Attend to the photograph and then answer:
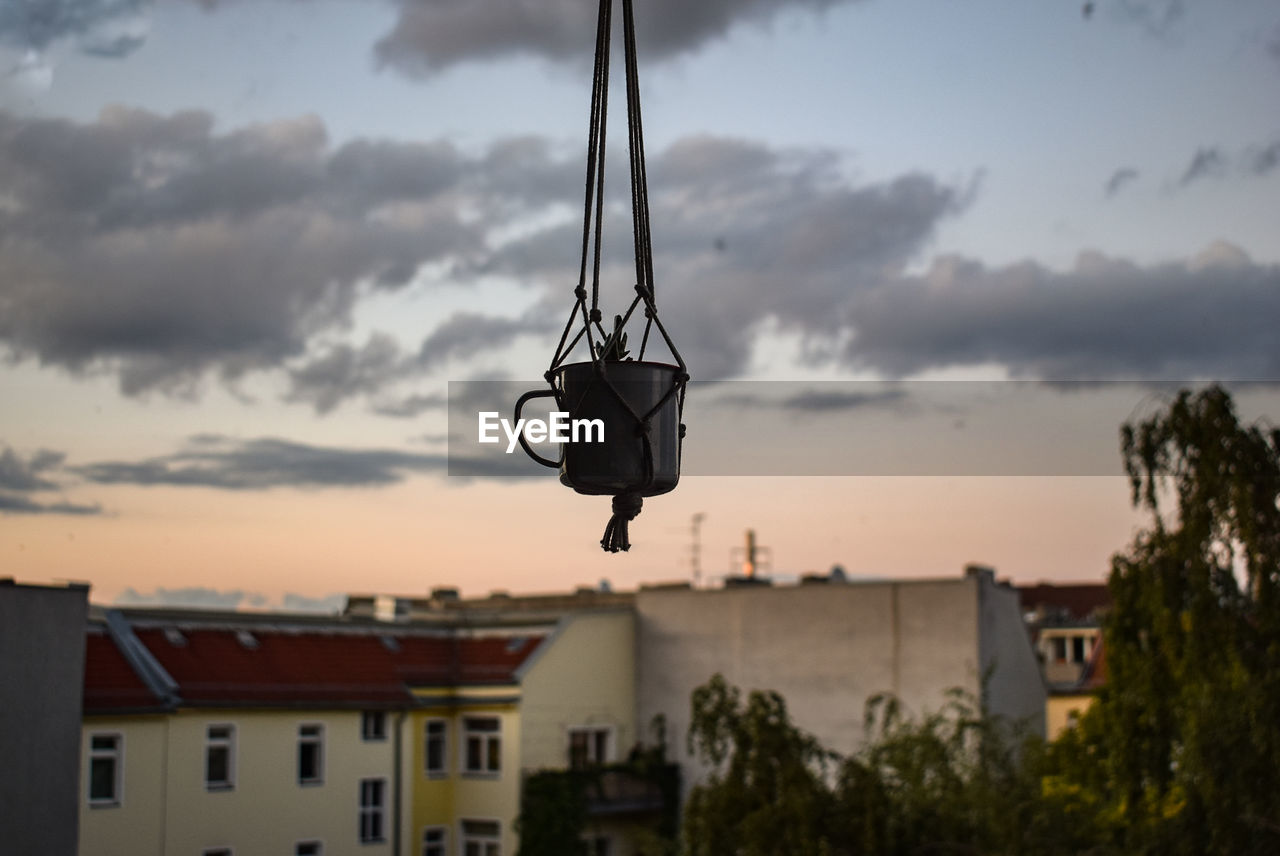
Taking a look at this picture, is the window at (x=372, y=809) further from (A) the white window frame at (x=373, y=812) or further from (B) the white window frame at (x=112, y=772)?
(B) the white window frame at (x=112, y=772)

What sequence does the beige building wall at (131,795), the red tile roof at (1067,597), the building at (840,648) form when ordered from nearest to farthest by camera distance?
1. the beige building wall at (131,795)
2. the building at (840,648)
3. the red tile roof at (1067,597)

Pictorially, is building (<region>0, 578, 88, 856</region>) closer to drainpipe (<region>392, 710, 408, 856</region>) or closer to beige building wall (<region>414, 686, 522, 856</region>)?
drainpipe (<region>392, 710, 408, 856</region>)

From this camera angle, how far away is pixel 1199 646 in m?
15.8

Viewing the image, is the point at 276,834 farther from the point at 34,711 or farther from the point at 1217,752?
the point at 1217,752

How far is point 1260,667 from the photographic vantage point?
15367 mm

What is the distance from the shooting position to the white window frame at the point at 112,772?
963 inches

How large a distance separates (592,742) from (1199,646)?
63.8 ft

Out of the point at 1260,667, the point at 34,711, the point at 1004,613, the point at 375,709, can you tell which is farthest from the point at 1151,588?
the point at 375,709

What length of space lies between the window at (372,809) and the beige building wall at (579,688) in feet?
9.82

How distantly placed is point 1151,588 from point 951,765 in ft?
29.3

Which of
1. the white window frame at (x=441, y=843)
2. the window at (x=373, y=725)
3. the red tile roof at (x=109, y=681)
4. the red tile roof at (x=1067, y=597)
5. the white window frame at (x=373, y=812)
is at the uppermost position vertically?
the red tile roof at (x=1067, y=597)

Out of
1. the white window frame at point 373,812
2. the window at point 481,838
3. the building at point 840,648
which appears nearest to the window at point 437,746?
the window at point 481,838

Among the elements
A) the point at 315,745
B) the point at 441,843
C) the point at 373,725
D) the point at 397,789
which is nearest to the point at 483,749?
the point at 441,843

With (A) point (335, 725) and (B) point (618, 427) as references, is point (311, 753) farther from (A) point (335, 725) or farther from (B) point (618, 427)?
(B) point (618, 427)
